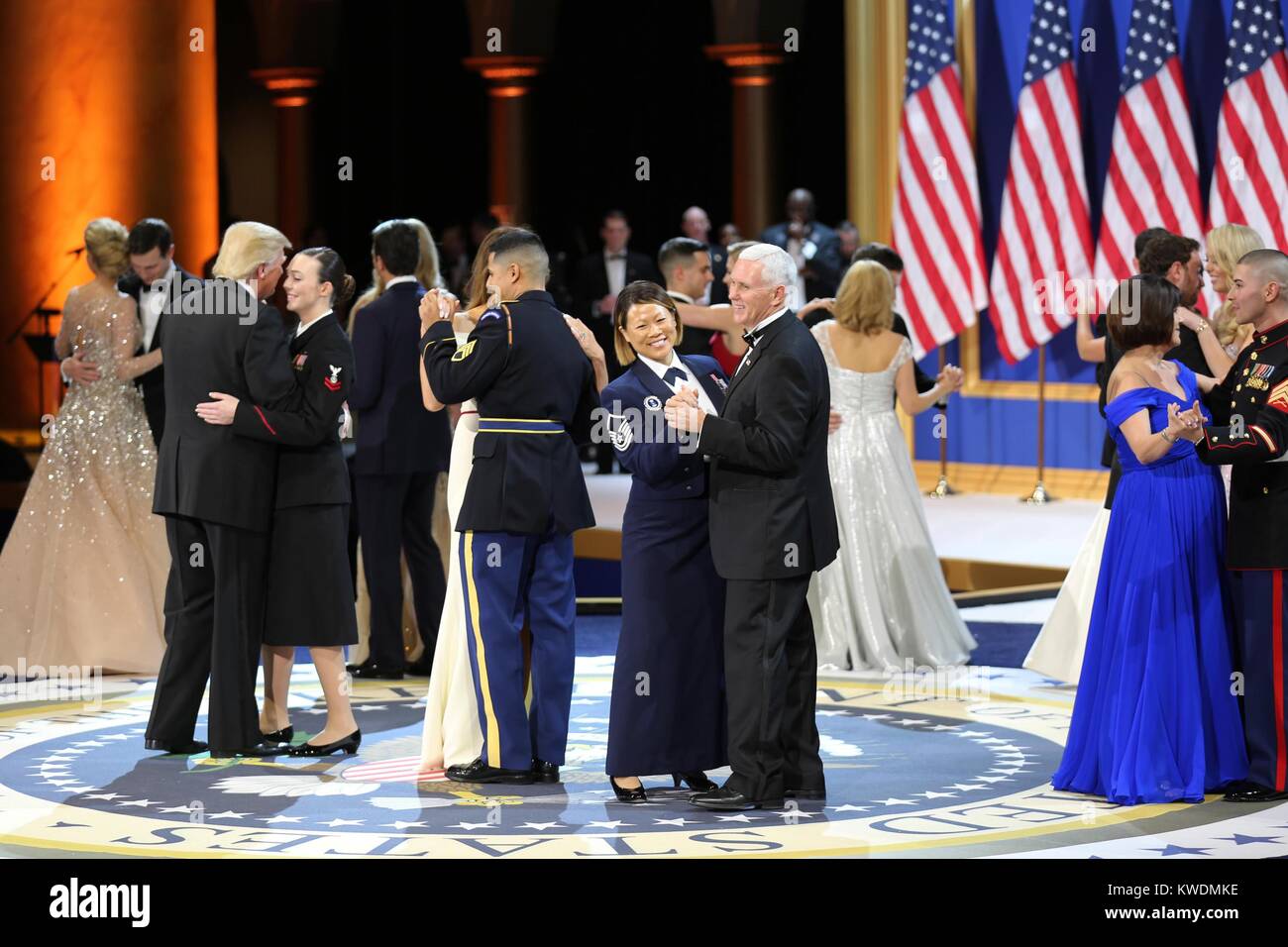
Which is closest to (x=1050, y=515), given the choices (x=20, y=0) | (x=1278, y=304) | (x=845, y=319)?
(x=845, y=319)

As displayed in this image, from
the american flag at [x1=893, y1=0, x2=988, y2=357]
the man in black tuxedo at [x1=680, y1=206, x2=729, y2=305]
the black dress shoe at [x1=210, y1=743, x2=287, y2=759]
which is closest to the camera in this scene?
the black dress shoe at [x1=210, y1=743, x2=287, y2=759]

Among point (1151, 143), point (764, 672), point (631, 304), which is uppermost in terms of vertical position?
point (1151, 143)

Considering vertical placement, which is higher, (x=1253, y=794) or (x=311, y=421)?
→ (x=311, y=421)

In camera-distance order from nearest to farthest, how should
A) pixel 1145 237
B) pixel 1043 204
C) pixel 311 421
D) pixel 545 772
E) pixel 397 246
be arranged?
pixel 545 772 → pixel 311 421 → pixel 1145 237 → pixel 397 246 → pixel 1043 204

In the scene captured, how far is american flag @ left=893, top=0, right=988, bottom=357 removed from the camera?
13.3 metres

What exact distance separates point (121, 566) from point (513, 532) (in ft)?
9.24

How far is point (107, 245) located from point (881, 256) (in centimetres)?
311

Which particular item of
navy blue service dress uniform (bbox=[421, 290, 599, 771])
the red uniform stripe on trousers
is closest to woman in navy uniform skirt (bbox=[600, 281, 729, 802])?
navy blue service dress uniform (bbox=[421, 290, 599, 771])

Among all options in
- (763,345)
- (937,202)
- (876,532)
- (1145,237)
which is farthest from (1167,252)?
(937,202)

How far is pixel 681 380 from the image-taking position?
5750 mm

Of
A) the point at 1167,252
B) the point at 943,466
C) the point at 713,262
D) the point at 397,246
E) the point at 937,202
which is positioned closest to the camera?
the point at 1167,252

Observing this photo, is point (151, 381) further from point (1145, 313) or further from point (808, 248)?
point (808, 248)

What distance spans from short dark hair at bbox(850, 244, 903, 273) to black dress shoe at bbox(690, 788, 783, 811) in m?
3.22

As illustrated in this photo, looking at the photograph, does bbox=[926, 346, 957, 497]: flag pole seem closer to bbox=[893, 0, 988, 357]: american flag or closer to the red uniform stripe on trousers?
bbox=[893, 0, 988, 357]: american flag
